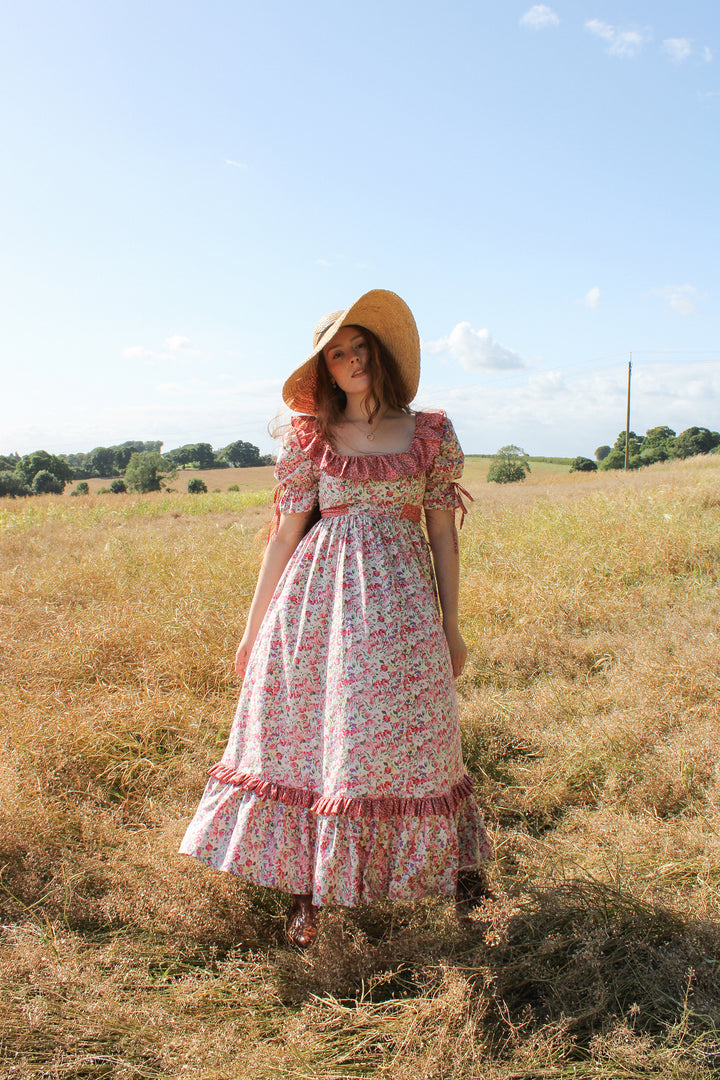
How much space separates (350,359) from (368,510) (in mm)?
498

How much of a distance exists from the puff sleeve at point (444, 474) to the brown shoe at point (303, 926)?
121cm

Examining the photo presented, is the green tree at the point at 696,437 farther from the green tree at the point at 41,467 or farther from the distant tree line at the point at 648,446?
the green tree at the point at 41,467

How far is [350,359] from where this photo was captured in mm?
2246

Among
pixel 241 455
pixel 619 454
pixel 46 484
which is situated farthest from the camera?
pixel 619 454

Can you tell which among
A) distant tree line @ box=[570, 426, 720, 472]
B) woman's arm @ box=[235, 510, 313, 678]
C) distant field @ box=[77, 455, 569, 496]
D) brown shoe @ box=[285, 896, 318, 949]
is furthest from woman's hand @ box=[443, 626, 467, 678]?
distant tree line @ box=[570, 426, 720, 472]

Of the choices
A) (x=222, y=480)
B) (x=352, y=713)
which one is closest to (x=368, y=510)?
(x=352, y=713)

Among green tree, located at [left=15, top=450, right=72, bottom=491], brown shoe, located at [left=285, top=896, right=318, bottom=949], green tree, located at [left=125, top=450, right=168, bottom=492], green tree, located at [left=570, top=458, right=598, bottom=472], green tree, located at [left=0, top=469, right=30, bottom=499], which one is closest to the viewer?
brown shoe, located at [left=285, top=896, right=318, bottom=949]

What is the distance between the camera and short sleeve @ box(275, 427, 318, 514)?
2.20 metres

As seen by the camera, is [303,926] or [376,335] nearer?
[303,926]

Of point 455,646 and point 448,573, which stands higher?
point 448,573

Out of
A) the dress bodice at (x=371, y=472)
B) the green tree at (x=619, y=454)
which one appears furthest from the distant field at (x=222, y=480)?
the green tree at (x=619, y=454)

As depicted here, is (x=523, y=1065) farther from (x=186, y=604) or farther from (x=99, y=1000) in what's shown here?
(x=186, y=604)

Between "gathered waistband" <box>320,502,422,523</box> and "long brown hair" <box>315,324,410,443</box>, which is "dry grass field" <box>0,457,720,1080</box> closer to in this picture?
"gathered waistband" <box>320,502,422,523</box>

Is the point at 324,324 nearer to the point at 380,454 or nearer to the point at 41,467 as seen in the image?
the point at 380,454
